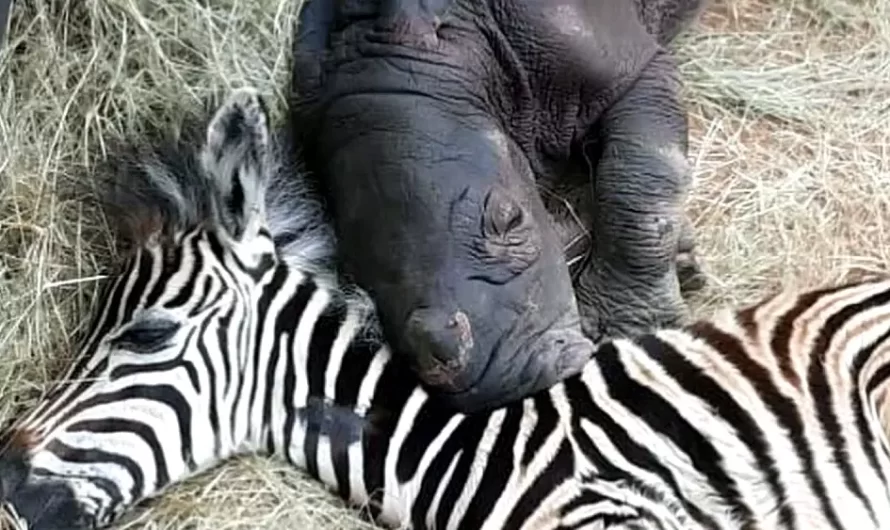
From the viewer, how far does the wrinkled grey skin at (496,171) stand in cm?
330

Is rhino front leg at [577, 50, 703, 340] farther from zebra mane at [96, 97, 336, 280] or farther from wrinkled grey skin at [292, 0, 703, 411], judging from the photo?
zebra mane at [96, 97, 336, 280]

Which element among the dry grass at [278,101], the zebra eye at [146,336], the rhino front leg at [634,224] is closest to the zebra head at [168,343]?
the zebra eye at [146,336]

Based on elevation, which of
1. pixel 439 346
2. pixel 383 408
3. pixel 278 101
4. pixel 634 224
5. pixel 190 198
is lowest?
pixel 383 408

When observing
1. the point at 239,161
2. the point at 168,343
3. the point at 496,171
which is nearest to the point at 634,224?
the point at 496,171

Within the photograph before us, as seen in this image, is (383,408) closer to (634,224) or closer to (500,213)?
(500,213)

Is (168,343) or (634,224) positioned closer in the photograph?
(168,343)

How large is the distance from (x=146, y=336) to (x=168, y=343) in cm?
4

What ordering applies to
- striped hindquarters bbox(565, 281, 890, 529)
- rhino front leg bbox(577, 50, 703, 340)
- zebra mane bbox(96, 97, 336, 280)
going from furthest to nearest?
rhino front leg bbox(577, 50, 703, 340) → zebra mane bbox(96, 97, 336, 280) → striped hindquarters bbox(565, 281, 890, 529)

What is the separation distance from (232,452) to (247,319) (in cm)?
24

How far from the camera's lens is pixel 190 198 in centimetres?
334

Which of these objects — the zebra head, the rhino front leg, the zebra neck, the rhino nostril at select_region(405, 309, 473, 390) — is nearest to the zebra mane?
the zebra head

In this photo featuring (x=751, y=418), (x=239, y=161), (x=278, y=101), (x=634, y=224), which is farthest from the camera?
(x=278, y=101)

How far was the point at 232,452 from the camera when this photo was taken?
130 inches

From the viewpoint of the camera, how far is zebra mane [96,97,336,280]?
334 cm
